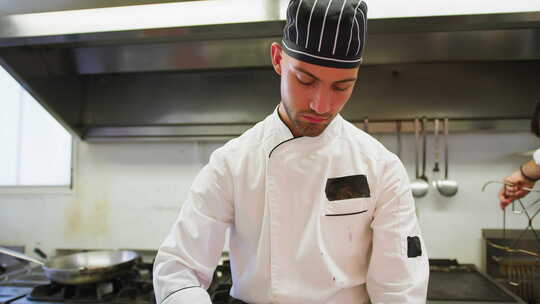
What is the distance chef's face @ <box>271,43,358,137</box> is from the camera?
2.10 feet

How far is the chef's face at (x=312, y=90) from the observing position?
0.64 meters

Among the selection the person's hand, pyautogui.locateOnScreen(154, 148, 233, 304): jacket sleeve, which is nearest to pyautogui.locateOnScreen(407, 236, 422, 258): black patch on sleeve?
pyautogui.locateOnScreen(154, 148, 233, 304): jacket sleeve

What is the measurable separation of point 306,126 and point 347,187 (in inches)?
6.4

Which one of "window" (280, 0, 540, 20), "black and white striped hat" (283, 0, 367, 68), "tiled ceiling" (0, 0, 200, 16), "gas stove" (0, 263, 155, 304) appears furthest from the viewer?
"tiled ceiling" (0, 0, 200, 16)

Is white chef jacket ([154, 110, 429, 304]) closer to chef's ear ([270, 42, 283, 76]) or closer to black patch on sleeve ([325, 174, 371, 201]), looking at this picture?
black patch on sleeve ([325, 174, 371, 201])

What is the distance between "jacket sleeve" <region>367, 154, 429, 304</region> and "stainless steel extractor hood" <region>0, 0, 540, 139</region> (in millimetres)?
584

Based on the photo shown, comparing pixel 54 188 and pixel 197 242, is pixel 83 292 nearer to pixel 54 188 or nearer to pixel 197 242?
pixel 54 188

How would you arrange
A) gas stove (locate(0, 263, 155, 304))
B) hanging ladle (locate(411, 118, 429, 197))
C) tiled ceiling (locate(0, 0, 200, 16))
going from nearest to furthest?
gas stove (locate(0, 263, 155, 304))
tiled ceiling (locate(0, 0, 200, 16))
hanging ladle (locate(411, 118, 429, 197))

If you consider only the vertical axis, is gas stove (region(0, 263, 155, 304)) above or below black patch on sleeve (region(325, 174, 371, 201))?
below

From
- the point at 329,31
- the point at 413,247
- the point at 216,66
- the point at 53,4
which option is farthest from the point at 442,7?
the point at 53,4

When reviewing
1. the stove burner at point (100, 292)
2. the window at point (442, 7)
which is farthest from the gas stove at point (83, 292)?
the window at point (442, 7)

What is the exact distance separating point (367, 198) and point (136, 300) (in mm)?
984

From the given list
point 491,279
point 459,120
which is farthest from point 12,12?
point 491,279

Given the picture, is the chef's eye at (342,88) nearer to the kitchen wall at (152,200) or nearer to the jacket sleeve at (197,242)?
the jacket sleeve at (197,242)
